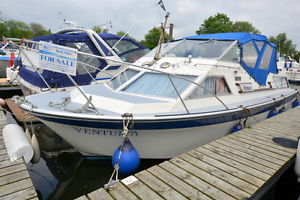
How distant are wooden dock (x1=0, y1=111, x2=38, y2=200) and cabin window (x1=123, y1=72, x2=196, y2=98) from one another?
2.28 metres

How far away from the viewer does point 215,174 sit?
2516 mm

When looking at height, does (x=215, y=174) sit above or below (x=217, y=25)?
below

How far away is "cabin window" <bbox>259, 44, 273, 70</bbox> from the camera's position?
532cm

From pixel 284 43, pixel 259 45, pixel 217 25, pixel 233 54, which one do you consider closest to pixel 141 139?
pixel 233 54

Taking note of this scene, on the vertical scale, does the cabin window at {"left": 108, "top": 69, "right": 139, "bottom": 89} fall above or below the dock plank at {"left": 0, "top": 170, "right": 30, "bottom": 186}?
above

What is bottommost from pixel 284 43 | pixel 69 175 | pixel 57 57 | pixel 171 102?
pixel 69 175

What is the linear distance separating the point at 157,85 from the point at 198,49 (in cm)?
158

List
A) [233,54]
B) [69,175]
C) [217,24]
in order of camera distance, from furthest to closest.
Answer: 1. [217,24]
2. [233,54]
3. [69,175]

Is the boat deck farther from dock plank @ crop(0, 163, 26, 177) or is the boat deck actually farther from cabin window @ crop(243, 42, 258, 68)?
cabin window @ crop(243, 42, 258, 68)

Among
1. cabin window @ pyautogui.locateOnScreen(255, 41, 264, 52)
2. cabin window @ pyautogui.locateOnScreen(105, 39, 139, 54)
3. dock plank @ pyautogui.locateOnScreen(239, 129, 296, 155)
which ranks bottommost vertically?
dock plank @ pyautogui.locateOnScreen(239, 129, 296, 155)

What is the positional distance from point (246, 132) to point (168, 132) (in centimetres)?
173

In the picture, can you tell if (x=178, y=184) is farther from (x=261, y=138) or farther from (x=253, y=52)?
(x=253, y=52)

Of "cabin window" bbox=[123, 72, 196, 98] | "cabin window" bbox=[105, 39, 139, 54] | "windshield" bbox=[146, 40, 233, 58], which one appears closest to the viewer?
"cabin window" bbox=[123, 72, 196, 98]

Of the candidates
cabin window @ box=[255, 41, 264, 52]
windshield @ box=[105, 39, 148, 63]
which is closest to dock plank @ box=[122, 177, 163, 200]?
cabin window @ box=[255, 41, 264, 52]
